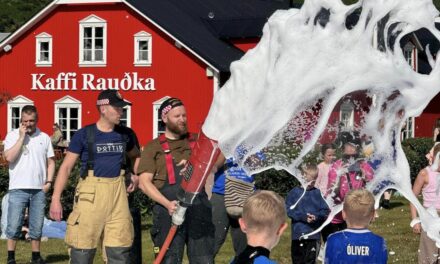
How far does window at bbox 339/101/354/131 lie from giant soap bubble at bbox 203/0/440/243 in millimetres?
17

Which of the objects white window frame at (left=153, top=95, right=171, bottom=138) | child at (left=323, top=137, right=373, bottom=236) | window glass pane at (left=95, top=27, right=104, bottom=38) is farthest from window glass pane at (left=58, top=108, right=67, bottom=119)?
child at (left=323, top=137, right=373, bottom=236)

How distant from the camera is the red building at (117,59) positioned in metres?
44.7

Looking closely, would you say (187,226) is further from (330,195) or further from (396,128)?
(396,128)

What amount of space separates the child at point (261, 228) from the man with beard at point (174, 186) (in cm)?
360

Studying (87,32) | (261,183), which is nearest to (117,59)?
(87,32)

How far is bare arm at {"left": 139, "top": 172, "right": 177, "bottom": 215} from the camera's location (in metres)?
9.69

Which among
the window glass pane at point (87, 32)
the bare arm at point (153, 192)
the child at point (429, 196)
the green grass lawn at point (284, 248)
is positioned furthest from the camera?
the window glass pane at point (87, 32)

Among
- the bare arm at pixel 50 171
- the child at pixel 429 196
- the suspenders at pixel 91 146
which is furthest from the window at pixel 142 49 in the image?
the suspenders at pixel 91 146

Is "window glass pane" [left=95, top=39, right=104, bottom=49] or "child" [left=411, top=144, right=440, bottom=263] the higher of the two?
"window glass pane" [left=95, top=39, right=104, bottom=49]

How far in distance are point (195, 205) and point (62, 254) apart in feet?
19.8

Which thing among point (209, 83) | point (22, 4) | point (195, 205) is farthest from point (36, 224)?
point (22, 4)

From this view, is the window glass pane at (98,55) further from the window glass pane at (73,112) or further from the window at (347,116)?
the window at (347,116)

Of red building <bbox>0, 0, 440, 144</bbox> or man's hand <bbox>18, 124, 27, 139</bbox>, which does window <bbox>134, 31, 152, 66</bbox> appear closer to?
red building <bbox>0, 0, 440, 144</bbox>

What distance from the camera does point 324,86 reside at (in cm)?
759
